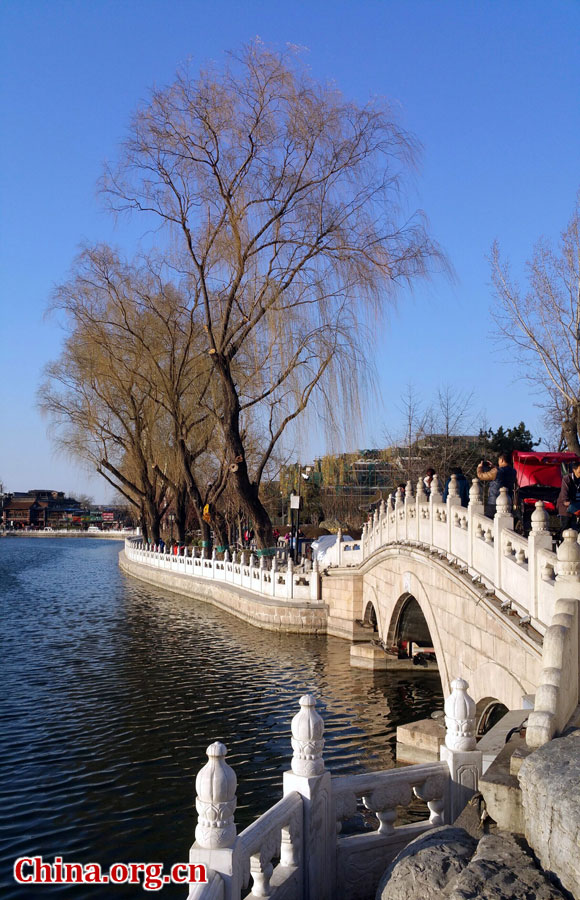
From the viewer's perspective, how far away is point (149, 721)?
12.1 meters

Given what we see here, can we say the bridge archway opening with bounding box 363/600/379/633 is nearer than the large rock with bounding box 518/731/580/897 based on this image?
No

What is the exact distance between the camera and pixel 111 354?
30688 mm

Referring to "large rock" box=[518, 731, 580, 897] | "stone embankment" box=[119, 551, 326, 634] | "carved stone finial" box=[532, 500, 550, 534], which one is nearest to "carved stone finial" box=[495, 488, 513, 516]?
"carved stone finial" box=[532, 500, 550, 534]

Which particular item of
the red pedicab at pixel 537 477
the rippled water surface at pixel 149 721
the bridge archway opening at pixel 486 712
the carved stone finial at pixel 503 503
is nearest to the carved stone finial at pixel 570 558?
the carved stone finial at pixel 503 503

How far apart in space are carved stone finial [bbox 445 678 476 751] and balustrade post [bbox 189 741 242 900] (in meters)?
1.99

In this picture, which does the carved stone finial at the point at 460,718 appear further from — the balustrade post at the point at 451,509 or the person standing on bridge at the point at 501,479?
the person standing on bridge at the point at 501,479

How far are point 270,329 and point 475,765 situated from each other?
56.3 ft

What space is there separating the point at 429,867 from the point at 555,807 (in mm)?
698

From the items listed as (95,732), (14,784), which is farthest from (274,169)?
(14,784)

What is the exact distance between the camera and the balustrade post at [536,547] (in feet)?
23.4

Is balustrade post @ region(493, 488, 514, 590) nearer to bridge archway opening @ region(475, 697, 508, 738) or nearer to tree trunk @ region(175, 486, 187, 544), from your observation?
bridge archway opening @ region(475, 697, 508, 738)

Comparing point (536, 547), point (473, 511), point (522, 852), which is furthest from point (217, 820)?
point (473, 511)

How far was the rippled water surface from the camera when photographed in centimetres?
801

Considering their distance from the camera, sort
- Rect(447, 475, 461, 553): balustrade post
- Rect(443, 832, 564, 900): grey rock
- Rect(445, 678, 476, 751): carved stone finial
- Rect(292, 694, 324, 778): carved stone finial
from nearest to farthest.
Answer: Rect(443, 832, 564, 900): grey rock, Rect(292, 694, 324, 778): carved stone finial, Rect(445, 678, 476, 751): carved stone finial, Rect(447, 475, 461, 553): balustrade post
